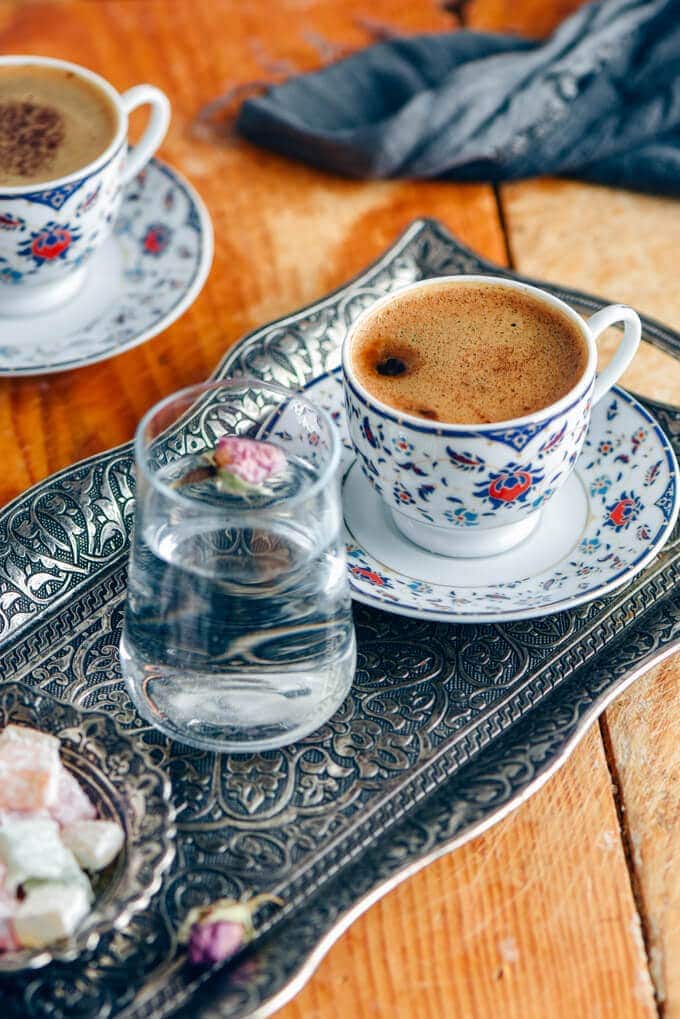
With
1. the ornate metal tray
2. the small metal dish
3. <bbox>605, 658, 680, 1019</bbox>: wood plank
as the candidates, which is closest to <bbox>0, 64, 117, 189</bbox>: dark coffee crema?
the ornate metal tray

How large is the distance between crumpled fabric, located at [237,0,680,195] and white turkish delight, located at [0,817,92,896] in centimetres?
92

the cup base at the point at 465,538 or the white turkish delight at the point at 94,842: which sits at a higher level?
the white turkish delight at the point at 94,842

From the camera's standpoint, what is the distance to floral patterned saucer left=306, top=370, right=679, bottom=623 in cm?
85

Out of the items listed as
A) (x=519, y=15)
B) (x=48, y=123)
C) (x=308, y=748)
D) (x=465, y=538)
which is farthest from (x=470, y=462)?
(x=519, y=15)

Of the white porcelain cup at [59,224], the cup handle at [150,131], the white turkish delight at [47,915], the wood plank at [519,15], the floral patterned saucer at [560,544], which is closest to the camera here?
the white turkish delight at [47,915]

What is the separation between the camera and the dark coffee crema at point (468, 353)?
0.86 meters

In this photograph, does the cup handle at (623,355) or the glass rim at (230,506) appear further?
the cup handle at (623,355)

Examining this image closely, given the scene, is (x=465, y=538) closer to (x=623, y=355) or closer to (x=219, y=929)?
(x=623, y=355)

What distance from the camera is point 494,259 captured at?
1321mm

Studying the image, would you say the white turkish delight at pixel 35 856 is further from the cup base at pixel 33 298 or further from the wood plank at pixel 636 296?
the cup base at pixel 33 298

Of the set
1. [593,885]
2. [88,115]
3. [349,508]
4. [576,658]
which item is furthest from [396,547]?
[88,115]

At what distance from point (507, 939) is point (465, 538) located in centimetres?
29

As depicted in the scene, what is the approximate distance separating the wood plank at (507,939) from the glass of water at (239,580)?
0.44 ft

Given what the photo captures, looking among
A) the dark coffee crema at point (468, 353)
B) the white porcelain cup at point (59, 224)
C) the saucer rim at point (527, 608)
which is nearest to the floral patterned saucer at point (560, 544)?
the saucer rim at point (527, 608)
